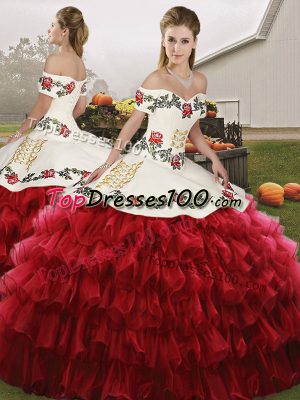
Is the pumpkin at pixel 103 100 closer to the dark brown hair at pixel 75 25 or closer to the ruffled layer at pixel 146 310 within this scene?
the dark brown hair at pixel 75 25

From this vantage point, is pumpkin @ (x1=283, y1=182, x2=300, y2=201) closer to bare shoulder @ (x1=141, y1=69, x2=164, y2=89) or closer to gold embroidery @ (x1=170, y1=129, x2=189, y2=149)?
gold embroidery @ (x1=170, y1=129, x2=189, y2=149)

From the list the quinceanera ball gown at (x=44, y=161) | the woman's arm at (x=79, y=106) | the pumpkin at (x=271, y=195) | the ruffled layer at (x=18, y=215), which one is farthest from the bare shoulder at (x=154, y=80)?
the pumpkin at (x=271, y=195)

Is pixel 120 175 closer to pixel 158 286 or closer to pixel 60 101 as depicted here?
pixel 158 286

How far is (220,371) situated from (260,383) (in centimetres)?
38

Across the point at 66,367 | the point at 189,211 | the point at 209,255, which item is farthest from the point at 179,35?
the point at 66,367

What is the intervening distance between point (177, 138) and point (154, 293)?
1.22 metres

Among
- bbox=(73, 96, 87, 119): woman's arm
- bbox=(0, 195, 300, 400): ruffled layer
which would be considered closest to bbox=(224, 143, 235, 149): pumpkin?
bbox=(73, 96, 87, 119): woman's arm

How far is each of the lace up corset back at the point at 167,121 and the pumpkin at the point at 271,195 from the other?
7.79 m

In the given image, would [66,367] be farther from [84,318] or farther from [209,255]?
[209,255]

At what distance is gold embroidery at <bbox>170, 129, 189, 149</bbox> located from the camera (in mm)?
5235

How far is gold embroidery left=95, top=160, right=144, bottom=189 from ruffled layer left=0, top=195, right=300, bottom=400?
21cm

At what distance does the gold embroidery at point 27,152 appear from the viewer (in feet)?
22.7

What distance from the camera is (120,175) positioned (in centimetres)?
515

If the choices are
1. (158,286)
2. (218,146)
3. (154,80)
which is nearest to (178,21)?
(154,80)
